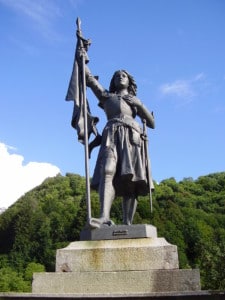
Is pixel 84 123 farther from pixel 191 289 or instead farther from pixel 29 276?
pixel 29 276

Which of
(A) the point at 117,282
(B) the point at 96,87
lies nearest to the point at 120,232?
(A) the point at 117,282

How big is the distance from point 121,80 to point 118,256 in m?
3.86

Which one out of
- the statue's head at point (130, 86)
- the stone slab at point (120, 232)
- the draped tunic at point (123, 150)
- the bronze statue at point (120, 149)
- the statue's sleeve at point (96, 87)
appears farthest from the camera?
the statue's head at point (130, 86)

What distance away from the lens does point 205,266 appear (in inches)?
1020

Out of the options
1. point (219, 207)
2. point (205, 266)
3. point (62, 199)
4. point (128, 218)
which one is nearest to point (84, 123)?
point (128, 218)

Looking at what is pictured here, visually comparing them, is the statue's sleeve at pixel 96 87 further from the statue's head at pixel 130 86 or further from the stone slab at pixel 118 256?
the stone slab at pixel 118 256

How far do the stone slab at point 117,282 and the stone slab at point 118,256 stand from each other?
0.18 metres

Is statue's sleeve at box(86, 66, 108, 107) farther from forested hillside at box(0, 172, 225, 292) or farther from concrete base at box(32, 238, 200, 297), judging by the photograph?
forested hillside at box(0, 172, 225, 292)

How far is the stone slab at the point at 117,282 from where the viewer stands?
264 inches

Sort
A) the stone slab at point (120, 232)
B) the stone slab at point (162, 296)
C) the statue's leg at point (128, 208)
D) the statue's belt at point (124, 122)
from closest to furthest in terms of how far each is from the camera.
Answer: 1. the stone slab at point (162, 296)
2. the stone slab at point (120, 232)
3. the statue's leg at point (128, 208)
4. the statue's belt at point (124, 122)

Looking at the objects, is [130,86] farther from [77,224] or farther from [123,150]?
[77,224]

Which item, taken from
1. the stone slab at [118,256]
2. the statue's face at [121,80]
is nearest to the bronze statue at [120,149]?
the statue's face at [121,80]

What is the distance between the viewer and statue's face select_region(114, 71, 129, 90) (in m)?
9.38

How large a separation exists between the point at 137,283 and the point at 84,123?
3.27 meters
